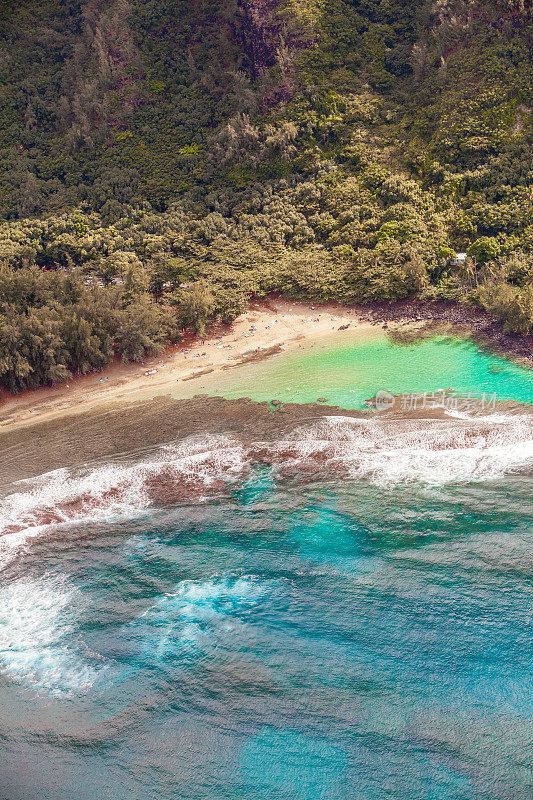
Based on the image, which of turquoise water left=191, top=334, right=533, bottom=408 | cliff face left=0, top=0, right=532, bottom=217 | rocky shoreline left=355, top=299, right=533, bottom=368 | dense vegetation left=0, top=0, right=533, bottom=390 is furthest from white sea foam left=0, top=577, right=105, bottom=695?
cliff face left=0, top=0, right=532, bottom=217

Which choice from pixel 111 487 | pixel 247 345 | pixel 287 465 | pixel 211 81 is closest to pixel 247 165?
pixel 211 81

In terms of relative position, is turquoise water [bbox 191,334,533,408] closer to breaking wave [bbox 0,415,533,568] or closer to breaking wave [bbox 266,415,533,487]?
breaking wave [bbox 266,415,533,487]

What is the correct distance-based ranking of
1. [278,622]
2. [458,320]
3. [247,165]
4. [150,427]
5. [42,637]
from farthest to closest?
[247,165], [458,320], [150,427], [42,637], [278,622]

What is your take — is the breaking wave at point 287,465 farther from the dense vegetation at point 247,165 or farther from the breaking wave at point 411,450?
the dense vegetation at point 247,165

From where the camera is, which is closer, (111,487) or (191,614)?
(191,614)

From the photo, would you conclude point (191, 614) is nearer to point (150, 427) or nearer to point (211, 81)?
point (150, 427)

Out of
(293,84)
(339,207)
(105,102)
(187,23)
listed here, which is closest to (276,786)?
(339,207)
